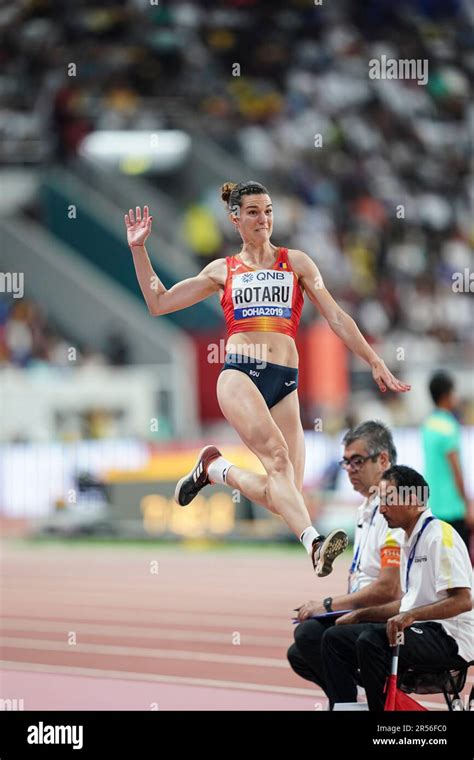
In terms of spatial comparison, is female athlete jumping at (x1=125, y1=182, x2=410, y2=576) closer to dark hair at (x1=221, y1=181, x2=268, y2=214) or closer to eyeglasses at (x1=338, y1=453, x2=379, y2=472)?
dark hair at (x1=221, y1=181, x2=268, y2=214)

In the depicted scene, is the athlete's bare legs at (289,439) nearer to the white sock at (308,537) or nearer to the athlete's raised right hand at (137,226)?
the white sock at (308,537)

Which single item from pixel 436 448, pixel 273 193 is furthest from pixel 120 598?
pixel 273 193

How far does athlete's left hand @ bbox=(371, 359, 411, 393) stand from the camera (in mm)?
5344

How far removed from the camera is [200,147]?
23.2 meters

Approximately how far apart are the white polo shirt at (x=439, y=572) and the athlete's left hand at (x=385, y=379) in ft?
1.62

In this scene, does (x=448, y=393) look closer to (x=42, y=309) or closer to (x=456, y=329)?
(x=456, y=329)

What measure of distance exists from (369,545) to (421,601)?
50 cm

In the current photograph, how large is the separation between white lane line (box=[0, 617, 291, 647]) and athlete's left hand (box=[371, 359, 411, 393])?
396 cm

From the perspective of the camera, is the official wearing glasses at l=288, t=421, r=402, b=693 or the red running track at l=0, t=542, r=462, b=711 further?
the red running track at l=0, t=542, r=462, b=711

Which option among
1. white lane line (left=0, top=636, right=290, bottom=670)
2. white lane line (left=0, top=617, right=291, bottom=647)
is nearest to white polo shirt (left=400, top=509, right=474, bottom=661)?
white lane line (left=0, top=636, right=290, bottom=670)

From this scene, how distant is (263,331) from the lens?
554cm

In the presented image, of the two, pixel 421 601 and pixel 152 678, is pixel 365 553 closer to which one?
pixel 421 601

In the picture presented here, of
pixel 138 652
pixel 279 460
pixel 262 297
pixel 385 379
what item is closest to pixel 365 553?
pixel 279 460

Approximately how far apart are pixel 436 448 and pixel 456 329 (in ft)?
37.4
